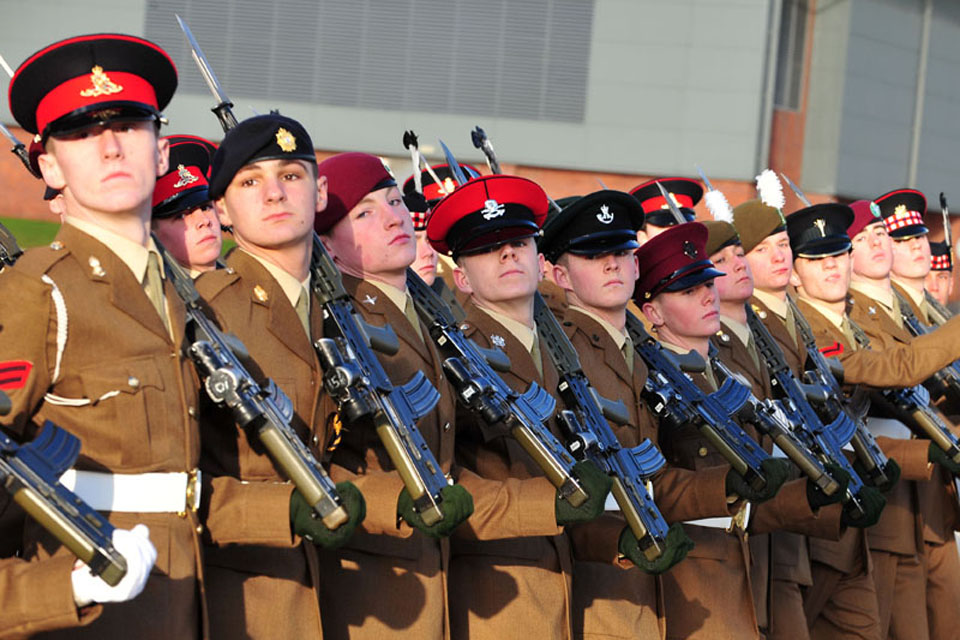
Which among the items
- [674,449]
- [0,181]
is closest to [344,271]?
[674,449]

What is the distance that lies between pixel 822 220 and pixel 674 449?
7.27ft

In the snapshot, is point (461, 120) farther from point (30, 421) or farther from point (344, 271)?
point (30, 421)

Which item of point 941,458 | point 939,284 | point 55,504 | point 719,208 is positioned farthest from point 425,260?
point 939,284

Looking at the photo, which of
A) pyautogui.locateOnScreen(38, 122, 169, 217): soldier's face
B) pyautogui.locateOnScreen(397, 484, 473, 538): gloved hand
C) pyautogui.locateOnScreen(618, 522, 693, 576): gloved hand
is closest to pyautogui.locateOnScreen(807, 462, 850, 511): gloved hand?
pyautogui.locateOnScreen(618, 522, 693, 576): gloved hand

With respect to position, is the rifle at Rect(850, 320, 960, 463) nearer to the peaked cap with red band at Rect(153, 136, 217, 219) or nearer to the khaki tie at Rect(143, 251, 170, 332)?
the peaked cap with red band at Rect(153, 136, 217, 219)

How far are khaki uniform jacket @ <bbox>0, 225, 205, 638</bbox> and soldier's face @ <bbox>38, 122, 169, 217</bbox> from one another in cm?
10

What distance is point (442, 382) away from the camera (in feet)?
15.4

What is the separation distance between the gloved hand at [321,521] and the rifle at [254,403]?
14 millimetres

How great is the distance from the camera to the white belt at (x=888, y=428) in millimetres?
8055

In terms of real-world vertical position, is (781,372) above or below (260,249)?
below

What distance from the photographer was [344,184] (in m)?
4.86

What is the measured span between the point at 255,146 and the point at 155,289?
70cm

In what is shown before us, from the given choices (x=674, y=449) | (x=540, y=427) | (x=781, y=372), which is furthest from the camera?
(x=781, y=372)

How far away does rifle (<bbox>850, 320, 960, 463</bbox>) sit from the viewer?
7.66 m
